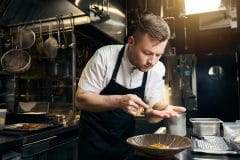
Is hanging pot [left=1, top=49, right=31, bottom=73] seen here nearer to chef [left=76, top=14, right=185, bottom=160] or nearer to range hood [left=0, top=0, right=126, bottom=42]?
range hood [left=0, top=0, right=126, bottom=42]

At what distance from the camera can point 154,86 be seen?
186 cm

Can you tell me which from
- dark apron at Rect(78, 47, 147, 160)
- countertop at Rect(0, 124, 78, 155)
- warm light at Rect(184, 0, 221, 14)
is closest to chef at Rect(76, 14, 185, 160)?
dark apron at Rect(78, 47, 147, 160)

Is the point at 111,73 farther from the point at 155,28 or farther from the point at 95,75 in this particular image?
the point at 155,28

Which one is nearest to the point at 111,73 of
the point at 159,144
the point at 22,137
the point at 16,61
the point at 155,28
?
the point at 155,28

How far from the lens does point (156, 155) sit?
1027 millimetres

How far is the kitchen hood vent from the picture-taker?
3.17 metres

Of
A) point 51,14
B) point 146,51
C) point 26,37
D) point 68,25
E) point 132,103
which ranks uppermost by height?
point 51,14

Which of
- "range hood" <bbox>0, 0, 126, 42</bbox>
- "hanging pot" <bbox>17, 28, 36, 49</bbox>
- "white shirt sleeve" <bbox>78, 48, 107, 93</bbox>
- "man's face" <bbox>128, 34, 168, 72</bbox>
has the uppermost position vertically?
"range hood" <bbox>0, 0, 126, 42</bbox>

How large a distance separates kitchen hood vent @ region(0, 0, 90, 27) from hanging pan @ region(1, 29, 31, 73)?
47cm

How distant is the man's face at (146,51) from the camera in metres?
1.43

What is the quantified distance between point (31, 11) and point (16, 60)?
747 millimetres

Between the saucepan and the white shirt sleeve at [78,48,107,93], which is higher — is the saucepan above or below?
below

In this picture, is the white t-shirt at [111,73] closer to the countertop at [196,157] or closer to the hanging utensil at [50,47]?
the countertop at [196,157]

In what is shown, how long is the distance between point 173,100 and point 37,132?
2.95 m
